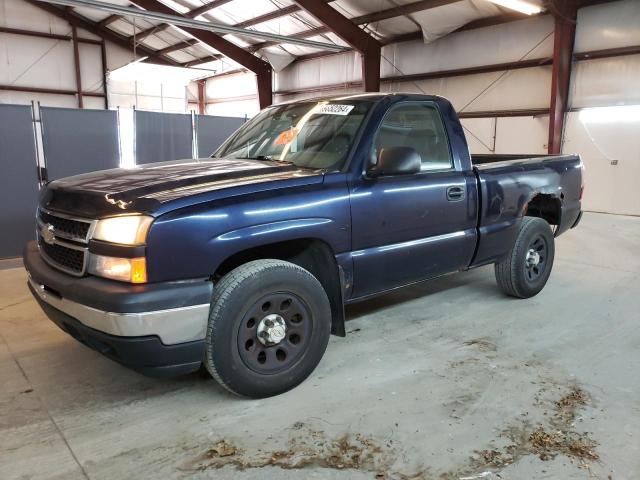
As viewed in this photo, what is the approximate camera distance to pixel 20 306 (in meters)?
4.70

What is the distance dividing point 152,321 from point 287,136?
70.0 inches

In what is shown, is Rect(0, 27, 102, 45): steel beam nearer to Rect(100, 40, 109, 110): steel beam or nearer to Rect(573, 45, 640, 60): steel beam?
Rect(100, 40, 109, 110): steel beam

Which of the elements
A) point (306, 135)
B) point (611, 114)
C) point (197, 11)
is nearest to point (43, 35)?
point (197, 11)

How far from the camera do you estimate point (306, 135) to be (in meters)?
3.56

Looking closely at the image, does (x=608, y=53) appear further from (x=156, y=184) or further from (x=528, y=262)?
(x=156, y=184)

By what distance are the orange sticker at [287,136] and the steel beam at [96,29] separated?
2050 centimetres

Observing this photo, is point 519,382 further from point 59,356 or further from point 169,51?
point 169,51

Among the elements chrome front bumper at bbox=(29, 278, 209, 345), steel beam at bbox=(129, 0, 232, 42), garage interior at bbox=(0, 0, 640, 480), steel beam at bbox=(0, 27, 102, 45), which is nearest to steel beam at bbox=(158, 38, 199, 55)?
steel beam at bbox=(129, 0, 232, 42)

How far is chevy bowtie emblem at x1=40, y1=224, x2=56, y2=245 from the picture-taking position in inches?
113

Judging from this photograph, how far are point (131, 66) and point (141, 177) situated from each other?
14.4 m

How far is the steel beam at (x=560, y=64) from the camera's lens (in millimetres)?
11083

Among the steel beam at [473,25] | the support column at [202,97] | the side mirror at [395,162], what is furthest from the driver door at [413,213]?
the support column at [202,97]

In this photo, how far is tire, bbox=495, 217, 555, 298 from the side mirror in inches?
71.1

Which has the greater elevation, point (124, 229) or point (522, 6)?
point (522, 6)
